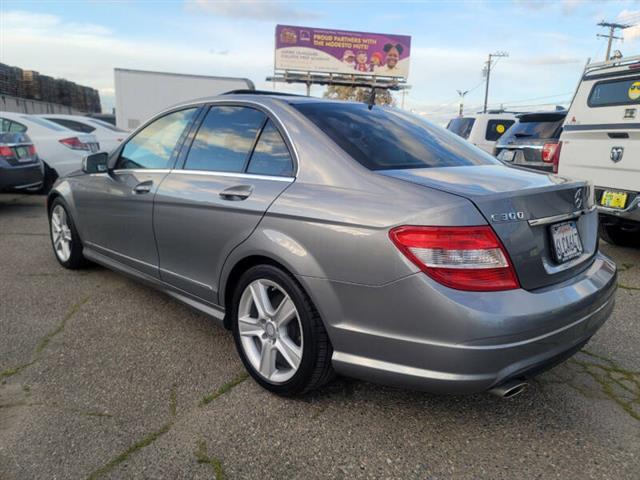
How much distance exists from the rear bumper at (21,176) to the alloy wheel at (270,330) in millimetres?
6319

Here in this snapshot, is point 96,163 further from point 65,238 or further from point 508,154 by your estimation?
point 508,154

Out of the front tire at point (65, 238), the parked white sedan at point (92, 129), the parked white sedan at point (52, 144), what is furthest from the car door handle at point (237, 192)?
the parked white sedan at point (92, 129)

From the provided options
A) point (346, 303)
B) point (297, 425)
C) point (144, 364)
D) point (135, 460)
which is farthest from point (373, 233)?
point (144, 364)

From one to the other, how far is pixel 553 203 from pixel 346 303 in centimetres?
103

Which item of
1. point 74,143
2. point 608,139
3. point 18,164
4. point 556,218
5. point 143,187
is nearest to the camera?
point 556,218

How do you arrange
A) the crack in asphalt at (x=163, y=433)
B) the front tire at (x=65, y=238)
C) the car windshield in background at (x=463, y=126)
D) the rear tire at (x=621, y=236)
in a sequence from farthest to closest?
the car windshield in background at (x=463, y=126), the rear tire at (x=621, y=236), the front tire at (x=65, y=238), the crack in asphalt at (x=163, y=433)

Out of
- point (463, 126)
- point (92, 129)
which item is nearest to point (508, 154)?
point (463, 126)

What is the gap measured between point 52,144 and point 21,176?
189 cm

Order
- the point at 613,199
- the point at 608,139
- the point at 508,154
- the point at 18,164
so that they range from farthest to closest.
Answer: the point at 18,164 < the point at 508,154 < the point at 608,139 < the point at 613,199

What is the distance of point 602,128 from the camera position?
5.17 metres

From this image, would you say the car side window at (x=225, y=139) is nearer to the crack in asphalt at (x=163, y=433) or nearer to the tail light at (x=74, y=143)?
the crack in asphalt at (x=163, y=433)

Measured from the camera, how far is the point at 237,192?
8.99 ft

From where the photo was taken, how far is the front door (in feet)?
11.2

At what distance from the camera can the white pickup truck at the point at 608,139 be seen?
480 cm
